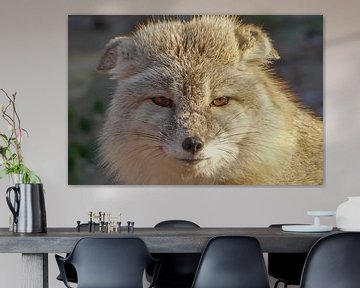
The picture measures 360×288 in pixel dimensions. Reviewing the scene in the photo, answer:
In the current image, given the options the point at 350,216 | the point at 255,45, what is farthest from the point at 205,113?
the point at 350,216

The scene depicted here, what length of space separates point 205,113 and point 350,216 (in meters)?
2.06

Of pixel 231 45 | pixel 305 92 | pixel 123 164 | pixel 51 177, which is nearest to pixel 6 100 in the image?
pixel 51 177

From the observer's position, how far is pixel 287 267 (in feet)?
15.8

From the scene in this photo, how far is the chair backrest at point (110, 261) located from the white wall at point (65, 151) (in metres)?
2.17

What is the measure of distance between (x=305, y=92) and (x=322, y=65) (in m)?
0.27

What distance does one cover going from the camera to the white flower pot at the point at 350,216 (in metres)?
3.96

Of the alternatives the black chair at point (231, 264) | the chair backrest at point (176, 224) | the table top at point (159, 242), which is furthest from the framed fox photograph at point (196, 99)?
the black chair at point (231, 264)

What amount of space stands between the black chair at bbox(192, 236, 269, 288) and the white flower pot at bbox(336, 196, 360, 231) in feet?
1.97

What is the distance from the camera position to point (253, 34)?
5945 mm

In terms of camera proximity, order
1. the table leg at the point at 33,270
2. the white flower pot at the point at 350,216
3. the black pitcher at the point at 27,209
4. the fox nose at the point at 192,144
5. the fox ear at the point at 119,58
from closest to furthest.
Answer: the table leg at the point at 33,270 < the black pitcher at the point at 27,209 < the white flower pot at the point at 350,216 < the fox nose at the point at 192,144 < the fox ear at the point at 119,58

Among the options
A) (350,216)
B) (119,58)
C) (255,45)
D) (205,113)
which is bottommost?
(350,216)

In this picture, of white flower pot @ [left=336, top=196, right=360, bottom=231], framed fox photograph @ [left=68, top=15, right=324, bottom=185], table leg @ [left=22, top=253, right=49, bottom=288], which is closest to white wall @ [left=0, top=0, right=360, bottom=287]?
framed fox photograph @ [left=68, top=15, right=324, bottom=185]

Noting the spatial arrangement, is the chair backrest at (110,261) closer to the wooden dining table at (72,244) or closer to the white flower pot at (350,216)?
the wooden dining table at (72,244)

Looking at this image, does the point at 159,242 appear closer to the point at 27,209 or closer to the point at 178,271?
the point at 27,209
